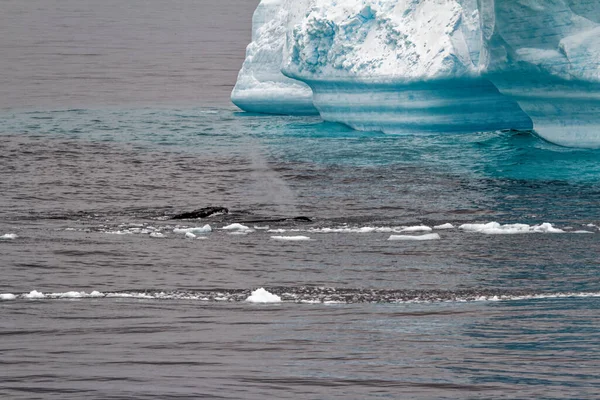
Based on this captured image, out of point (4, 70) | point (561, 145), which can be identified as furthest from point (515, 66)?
point (4, 70)

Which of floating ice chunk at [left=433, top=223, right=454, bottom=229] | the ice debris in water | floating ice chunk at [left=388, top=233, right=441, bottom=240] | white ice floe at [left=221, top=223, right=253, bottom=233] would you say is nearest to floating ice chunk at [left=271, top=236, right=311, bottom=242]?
the ice debris in water

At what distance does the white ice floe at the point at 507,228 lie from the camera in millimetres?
11797

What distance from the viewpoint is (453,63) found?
19156 millimetres

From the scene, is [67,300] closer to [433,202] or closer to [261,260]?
[261,260]

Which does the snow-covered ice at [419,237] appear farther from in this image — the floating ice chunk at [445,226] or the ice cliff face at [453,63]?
the ice cliff face at [453,63]

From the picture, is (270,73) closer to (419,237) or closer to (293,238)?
(293,238)

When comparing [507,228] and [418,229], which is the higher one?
[507,228]

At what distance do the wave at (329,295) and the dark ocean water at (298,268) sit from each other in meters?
0.03

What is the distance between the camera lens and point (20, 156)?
2170 cm

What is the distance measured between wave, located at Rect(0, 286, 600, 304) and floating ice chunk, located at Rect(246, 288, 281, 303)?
5 centimetres

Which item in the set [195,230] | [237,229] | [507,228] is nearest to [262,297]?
[195,230]

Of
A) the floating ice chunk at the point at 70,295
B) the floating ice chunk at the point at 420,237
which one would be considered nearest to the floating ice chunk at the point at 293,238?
the floating ice chunk at the point at 420,237

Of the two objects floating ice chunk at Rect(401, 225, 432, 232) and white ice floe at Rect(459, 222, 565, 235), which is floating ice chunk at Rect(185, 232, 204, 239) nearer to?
floating ice chunk at Rect(401, 225, 432, 232)

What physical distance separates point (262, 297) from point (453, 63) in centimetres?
1187
